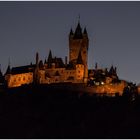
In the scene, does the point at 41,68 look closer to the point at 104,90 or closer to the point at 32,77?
the point at 32,77

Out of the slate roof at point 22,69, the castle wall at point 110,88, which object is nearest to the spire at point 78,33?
the slate roof at point 22,69

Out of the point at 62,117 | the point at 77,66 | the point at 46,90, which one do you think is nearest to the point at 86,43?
the point at 77,66

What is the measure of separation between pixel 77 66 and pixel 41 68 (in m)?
6.81

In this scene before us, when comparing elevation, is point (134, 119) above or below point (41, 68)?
below

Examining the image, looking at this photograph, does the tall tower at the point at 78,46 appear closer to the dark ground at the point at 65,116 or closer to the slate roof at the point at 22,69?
the slate roof at the point at 22,69

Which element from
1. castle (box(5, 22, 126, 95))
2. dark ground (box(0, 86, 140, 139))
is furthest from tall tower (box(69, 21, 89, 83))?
dark ground (box(0, 86, 140, 139))

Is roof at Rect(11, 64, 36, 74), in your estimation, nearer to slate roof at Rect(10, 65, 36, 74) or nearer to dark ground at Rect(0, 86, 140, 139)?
slate roof at Rect(10, 65, 36, 74)

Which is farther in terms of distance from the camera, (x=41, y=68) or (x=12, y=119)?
(x=41, y=68)

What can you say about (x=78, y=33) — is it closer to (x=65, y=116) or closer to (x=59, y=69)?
(x=59, y=69)

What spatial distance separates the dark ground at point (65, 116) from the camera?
106 m

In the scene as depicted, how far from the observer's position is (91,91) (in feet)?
418

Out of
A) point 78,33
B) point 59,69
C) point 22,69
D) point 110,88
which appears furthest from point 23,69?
point 110,88

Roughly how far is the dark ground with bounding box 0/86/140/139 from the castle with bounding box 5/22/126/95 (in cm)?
725

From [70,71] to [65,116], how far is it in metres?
17.9
